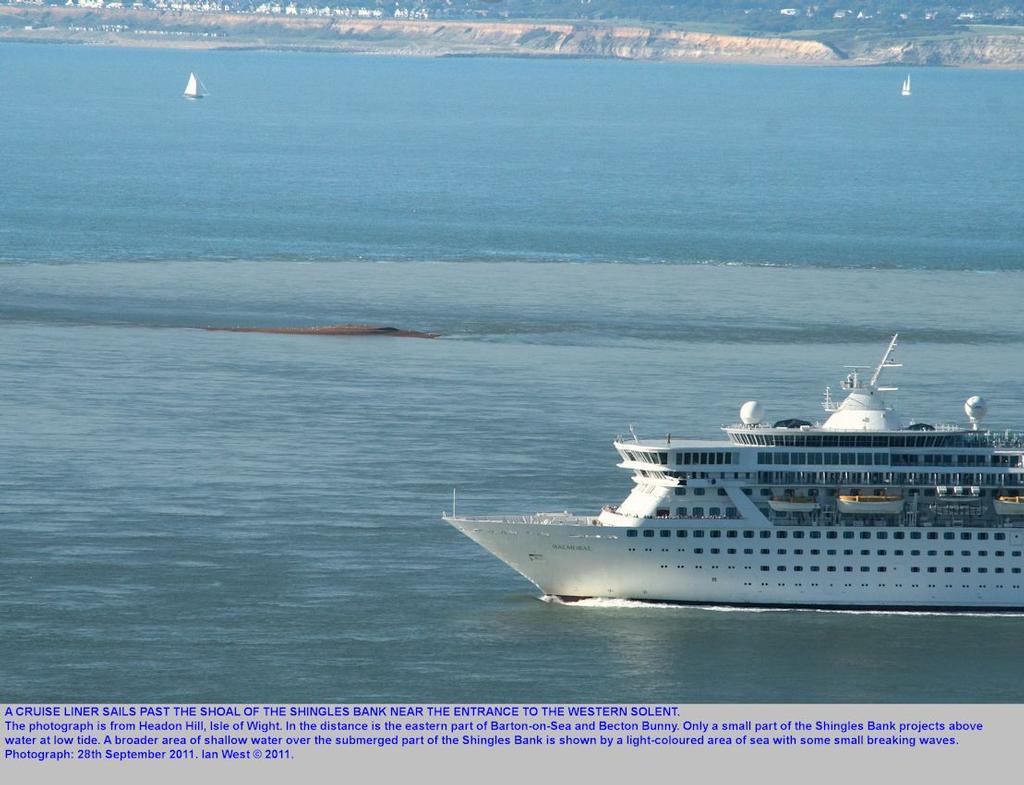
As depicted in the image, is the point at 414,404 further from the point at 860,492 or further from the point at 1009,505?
the point at 1009,505

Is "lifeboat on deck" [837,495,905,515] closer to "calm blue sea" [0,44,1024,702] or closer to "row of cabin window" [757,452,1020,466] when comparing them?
"row of cabin window" [757,452,1020,466]

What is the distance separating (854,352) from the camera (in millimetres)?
104062

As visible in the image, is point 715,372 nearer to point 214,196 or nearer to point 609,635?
point 609,635

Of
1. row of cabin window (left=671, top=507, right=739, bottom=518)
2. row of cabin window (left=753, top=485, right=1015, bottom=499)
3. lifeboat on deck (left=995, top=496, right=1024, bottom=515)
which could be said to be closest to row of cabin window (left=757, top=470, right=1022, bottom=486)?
row of cabin window (left=753, top=485, right=1015, bottom=499)

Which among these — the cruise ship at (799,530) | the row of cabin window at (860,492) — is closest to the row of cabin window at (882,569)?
the cruise ship at (799,530)

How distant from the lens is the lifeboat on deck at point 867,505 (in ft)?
191

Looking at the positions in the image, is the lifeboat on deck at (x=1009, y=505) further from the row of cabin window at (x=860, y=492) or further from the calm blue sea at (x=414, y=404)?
the calm blue sea at (x=414, y=404)

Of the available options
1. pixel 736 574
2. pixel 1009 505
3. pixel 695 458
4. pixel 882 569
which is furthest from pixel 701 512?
pixel 1009 505

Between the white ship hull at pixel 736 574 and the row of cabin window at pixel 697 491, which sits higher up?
the row of cabin window at pixel 697 491

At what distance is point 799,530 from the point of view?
58.0 m

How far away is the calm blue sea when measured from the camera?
53875 millimetres

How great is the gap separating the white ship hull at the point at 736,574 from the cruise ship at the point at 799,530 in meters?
0.03

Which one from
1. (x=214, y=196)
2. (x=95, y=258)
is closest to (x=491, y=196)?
(x=214, y=196)

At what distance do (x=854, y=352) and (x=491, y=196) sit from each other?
78.7 meters
